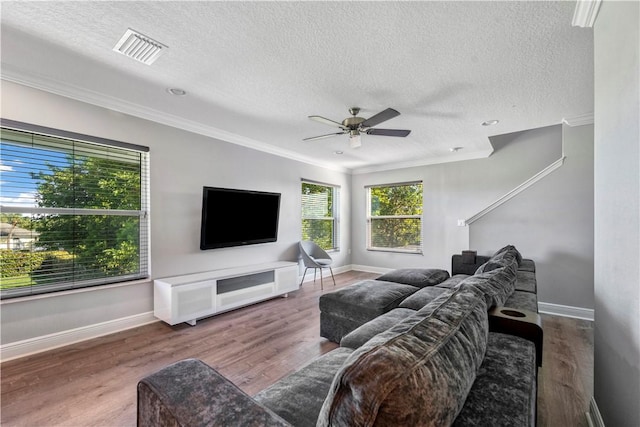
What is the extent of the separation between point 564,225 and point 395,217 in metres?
2.94

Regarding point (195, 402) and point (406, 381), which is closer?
point (406, 381)

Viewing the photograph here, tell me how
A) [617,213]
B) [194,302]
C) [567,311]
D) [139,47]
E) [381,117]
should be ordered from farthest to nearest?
1. [567,311]
2. [194,302]
3. [381,117]
4. [139,47]
5. [617,213]

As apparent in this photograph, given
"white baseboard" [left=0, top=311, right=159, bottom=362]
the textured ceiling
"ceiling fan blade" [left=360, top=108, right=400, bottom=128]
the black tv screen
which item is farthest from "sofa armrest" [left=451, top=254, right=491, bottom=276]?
"white baseboard" [left=0, top=311, right=159, bottom=362]

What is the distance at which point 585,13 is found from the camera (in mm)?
1622

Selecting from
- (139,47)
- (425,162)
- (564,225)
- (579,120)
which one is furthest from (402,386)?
(425,162)

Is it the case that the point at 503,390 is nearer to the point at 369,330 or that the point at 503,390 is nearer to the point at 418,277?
the point at 369,330

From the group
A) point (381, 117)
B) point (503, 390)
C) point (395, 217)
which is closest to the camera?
point (503, 390)

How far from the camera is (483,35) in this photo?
1.88 metres

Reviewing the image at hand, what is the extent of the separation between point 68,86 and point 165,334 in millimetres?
2597

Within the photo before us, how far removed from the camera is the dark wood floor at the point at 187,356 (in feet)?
5.72

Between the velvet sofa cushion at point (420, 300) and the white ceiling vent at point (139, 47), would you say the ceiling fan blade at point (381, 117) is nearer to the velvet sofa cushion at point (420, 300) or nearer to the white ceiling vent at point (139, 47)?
the velvet sofa cushion at point (420, 300)

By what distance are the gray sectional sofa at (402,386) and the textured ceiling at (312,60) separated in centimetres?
171

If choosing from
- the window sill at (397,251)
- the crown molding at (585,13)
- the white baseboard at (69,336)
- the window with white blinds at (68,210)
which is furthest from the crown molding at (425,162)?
the white baseboard at (69,336)

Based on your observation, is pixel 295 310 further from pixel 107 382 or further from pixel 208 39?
pixel 208 39
